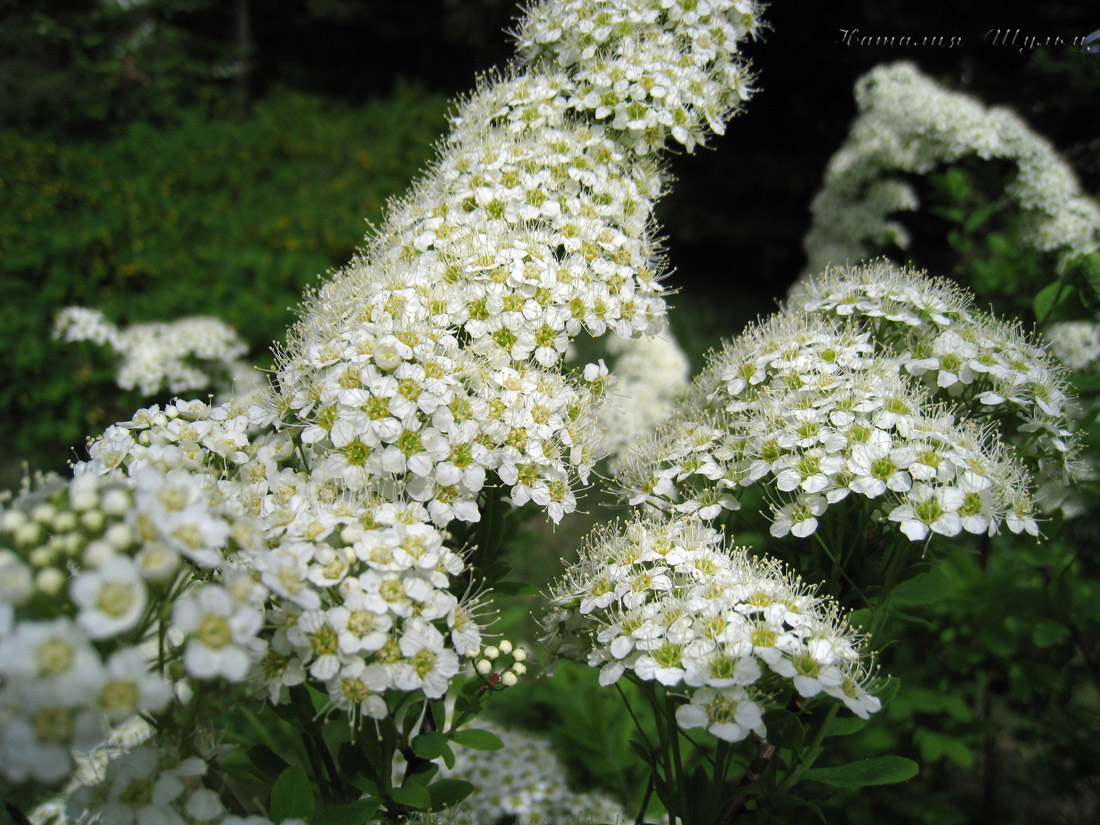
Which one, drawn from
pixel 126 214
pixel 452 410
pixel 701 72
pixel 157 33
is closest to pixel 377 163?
pixel 126 214

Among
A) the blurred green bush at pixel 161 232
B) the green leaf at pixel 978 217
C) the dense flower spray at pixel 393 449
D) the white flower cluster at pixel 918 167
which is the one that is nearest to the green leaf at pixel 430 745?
the dense flower spray at pixel 393 449

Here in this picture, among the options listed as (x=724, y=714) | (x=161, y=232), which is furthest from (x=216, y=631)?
(x=161, y=232)

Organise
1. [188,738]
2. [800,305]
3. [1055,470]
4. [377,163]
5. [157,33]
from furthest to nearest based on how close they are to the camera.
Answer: [157,33] < [377,163] < [800,305] < [1055,470] < [188,738]

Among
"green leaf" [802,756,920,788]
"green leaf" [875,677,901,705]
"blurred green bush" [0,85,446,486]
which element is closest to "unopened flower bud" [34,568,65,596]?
"green leaf" [802,756,920,788]

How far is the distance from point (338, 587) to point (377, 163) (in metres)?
9.88

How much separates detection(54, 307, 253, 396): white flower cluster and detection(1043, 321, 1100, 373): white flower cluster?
3.67 meters

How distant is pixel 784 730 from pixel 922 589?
0.56 metres

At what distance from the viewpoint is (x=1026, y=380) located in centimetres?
170

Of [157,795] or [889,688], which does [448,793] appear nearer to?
[157,795]

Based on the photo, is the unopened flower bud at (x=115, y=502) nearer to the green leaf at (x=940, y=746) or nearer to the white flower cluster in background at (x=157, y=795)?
the white flower cluster in background at (x=157, y=795)

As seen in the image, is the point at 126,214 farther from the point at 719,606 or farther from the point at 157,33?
the point at 719,606

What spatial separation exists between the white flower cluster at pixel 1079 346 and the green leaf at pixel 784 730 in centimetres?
223

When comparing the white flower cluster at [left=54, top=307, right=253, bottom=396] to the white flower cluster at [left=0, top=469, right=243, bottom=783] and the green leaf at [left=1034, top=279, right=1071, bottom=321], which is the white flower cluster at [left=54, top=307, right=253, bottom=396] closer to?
the white flower cluster at [left=0, top=469, right=243, bottom=783]

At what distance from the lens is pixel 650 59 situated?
2.02 meters
